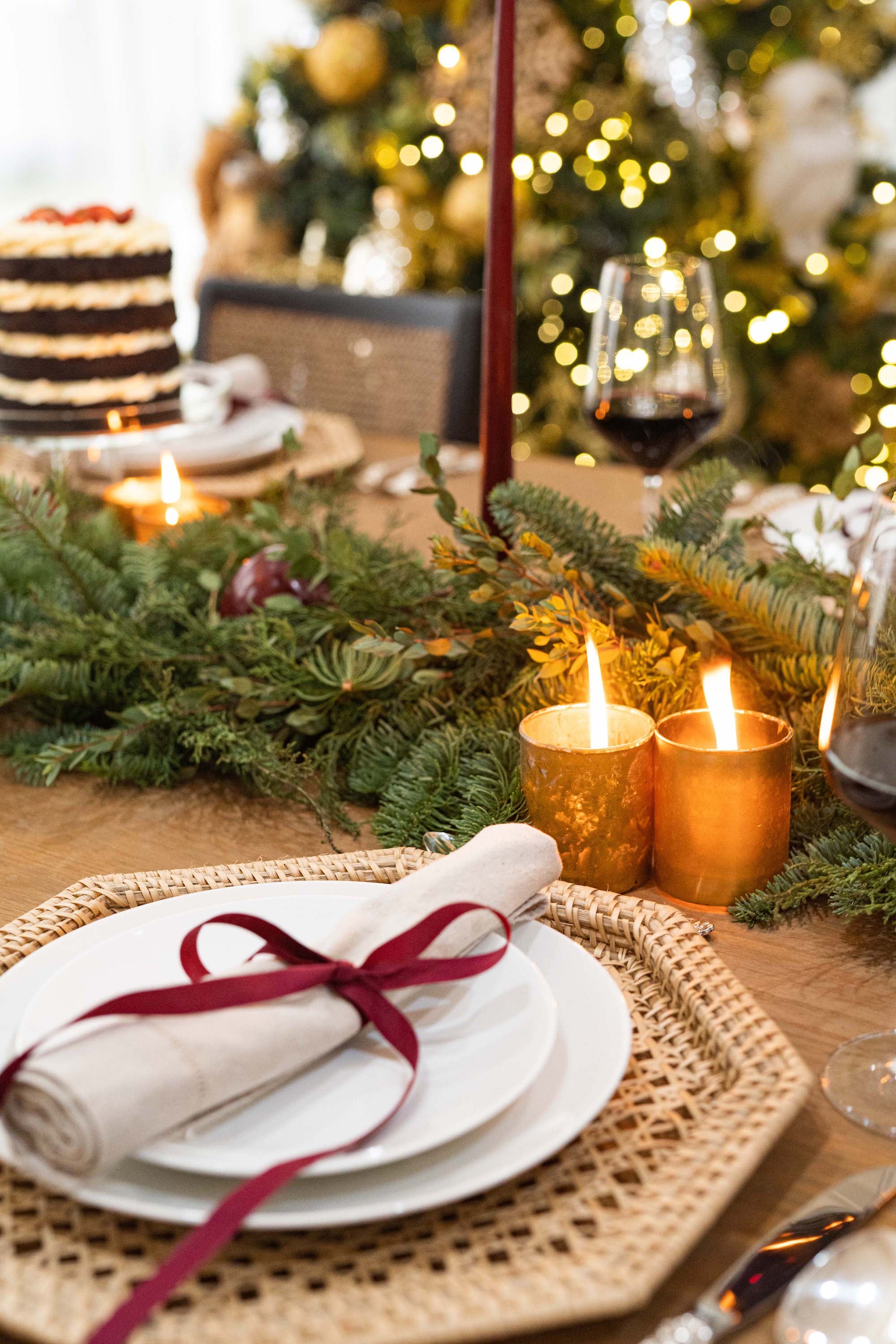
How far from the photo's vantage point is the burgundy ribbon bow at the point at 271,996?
1.16 feet

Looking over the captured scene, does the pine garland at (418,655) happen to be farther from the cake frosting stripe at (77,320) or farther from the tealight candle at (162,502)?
the cake frosting stripe at (77,320)

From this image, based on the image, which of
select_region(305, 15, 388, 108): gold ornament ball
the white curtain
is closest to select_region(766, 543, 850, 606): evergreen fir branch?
select_region(305, 15, 388, 108): gold ornament ball

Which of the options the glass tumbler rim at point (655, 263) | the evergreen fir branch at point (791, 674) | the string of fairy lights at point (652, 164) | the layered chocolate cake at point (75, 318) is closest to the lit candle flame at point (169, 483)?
the layered chocolate cake at point (75, 318)

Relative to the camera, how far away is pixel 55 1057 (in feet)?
1.26

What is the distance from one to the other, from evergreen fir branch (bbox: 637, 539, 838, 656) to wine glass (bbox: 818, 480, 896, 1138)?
0.60 ft

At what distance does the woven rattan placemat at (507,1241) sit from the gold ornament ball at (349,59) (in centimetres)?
265

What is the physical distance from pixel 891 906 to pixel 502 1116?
0.24 metres

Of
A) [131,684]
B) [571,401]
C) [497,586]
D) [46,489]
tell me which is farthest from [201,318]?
[497,586]

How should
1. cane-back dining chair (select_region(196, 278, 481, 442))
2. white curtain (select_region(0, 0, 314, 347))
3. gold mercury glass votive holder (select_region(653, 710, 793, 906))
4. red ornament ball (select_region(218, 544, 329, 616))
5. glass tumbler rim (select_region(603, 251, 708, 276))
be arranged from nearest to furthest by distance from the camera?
1. gold mercury glass votive holder (select_region(653, 710, 793, 906))
2. red ornament ball (select_region(218, 544, 329, 616))
3. glass tumbler rim (select_region(603, 251, 708, 276))
4. cane-back dining chair (select_region(196, 278, 481, 442))
5. white curtain (select_region(0, 0, 314, 347))

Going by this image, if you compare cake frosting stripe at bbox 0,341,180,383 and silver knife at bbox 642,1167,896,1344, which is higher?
cake frosting stripe at bbox 0,341,180,383

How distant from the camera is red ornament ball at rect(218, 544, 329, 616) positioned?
2.71 feet

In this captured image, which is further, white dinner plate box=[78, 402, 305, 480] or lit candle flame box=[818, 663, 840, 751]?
white dinner plate box=[78, 402, 305, 480]

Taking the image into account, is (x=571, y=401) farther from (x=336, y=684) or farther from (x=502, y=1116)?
(x=502, y=1116)

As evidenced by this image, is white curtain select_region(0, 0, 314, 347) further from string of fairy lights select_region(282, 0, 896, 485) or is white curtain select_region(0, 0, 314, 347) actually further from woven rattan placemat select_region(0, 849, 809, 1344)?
woven rattan placemat select_region(0, 849, 809, 1344)
